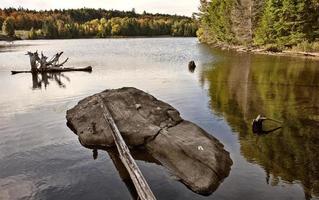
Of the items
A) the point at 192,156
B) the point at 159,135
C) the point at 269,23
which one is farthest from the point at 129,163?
the point at 269,23

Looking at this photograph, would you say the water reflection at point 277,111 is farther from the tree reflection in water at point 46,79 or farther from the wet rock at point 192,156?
the tree reflection in water at point 46,79

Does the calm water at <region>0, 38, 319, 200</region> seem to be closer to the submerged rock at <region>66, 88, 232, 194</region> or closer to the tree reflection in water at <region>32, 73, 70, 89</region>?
the tree reflection in water at <region>32, 73, 70, 89</region>

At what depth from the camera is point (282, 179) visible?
15086mm

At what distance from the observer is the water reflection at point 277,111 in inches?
638

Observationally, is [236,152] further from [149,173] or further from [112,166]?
[112,166]

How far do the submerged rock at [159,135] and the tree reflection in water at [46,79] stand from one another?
1689 cm

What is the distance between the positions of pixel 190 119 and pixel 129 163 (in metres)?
10.3

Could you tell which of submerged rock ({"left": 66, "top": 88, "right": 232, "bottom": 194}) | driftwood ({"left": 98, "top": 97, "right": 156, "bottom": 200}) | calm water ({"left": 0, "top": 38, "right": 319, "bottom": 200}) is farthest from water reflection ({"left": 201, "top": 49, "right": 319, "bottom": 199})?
driftwood ({"left": 98, "top": 97, "right": 156, "bottom": 200})

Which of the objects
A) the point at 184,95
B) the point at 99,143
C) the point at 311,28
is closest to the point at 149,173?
the point at 99,143

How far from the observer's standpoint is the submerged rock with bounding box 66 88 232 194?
49.3ft

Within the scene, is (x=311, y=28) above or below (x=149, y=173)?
above

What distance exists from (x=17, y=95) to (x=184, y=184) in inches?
928

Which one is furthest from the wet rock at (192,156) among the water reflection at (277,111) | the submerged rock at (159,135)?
the water reflection at (277,111)

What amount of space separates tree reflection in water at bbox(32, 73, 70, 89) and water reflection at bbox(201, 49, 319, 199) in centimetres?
1488
